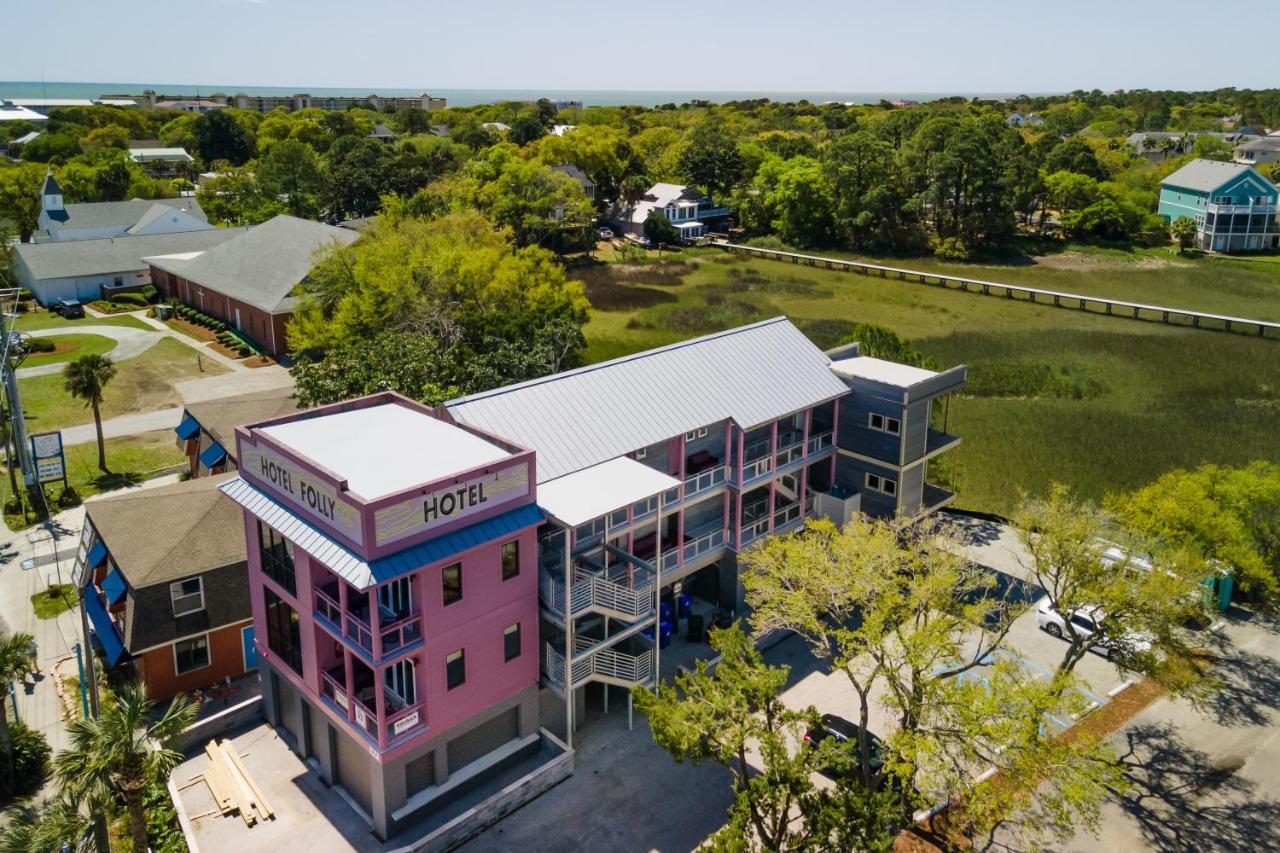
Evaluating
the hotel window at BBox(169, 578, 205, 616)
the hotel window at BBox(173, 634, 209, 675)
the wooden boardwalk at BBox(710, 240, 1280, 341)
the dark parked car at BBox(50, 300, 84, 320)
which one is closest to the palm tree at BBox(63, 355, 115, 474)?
the hotel window at BBox(173, 634, 209, 675)

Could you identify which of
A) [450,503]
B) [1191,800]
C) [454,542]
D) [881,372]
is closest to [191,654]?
[454,542]

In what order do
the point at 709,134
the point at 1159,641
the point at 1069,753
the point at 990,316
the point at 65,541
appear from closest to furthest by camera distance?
the point at 1069,753 → the point at 1159,641 → the point at 65,541 → the point at 990,316 → the point at 709,134

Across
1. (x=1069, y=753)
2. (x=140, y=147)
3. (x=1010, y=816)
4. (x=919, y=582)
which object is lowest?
(x=1010, y=816)

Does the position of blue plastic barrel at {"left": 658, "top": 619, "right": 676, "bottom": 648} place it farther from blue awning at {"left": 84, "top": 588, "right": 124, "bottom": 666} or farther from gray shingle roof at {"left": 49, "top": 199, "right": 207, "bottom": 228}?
gray shingle roof at {"left": 49, "top": 199, "right": 207, "bottom": 228}

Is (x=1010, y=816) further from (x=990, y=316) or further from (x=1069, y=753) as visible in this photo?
(x=990, y=316)

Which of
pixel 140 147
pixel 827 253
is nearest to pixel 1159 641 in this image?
pixel 827 253

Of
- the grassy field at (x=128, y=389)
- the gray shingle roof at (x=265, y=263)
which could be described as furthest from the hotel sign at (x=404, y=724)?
the gray shingle roof at (x=265, y=263)

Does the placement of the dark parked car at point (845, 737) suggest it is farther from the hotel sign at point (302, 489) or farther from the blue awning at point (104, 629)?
the blue awning at point (104, 629)
